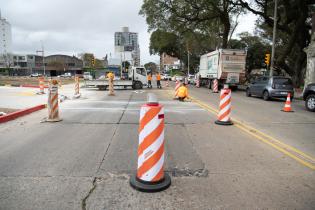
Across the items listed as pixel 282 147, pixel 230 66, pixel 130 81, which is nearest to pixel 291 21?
pixel 230 66

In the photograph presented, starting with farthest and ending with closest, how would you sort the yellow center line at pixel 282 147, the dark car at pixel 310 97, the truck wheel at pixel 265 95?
the truck wheel at pixel 265 95 → the dark car at pixel 310 97 → the yellow center line at pixel 282 147

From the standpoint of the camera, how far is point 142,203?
11.8 feet

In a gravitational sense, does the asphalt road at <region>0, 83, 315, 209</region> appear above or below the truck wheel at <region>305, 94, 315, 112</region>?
below

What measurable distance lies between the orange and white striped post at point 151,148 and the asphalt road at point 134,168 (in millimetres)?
209

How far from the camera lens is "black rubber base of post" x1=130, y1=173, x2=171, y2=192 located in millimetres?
3957

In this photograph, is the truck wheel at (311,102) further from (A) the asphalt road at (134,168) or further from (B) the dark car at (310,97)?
(A) the asphalt road at (134,168)

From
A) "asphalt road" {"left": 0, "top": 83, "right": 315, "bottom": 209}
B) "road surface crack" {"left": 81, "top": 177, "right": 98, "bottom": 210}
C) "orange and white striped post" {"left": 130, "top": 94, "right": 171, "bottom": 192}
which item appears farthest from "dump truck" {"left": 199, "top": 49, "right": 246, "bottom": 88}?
"road surface crack" {"left": 81, "top": 177, "right": 98, "bottom": 210}

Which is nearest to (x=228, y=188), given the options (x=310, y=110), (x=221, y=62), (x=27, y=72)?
(x=310, y=110)

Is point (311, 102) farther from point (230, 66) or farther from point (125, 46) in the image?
point (125, 46)

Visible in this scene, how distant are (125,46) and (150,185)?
73.7 meters

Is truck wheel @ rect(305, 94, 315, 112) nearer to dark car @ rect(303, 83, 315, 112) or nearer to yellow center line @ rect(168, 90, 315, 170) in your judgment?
dark car @ rect(303, 83, 315, 112)

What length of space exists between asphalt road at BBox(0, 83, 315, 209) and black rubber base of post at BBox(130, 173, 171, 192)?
0.08 m

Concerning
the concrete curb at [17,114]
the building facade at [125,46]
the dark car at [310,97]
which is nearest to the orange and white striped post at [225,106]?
the dark car at [310,97]

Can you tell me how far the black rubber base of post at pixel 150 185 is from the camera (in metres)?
3.96
